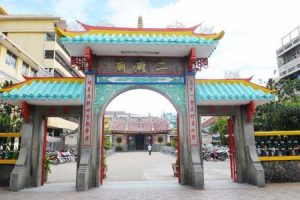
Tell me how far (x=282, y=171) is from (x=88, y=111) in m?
6.85

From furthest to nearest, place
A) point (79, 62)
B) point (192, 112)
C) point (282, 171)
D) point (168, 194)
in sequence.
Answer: point (79, 62) < point (282, 171) < point (192, 112) < point (168, 194)

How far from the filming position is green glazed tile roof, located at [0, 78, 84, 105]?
26.2 feet

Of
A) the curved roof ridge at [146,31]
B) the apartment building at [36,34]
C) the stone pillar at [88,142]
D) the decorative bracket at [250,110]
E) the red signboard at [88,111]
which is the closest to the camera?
the stone pillar at [88,142]

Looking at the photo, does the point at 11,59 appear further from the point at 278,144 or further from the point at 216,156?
the point at 278,144

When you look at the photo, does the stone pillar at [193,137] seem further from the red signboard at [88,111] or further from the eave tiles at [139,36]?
the red signboard at [88,111]

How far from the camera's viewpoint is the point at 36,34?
103 feet

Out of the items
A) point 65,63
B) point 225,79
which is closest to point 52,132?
point 65,63

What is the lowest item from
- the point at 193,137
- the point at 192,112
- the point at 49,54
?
the point at 193,137

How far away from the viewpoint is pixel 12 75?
23781mm

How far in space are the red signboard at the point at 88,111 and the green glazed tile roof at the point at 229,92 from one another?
358 cm

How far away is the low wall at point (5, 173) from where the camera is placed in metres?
8.35

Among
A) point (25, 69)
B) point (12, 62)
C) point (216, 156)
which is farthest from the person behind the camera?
point (25, 69)

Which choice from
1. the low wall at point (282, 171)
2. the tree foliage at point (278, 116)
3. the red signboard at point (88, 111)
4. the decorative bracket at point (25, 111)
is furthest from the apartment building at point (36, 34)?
the low wall at point (282, 171)

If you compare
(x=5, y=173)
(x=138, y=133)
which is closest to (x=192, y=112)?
(x=5, y=173)
